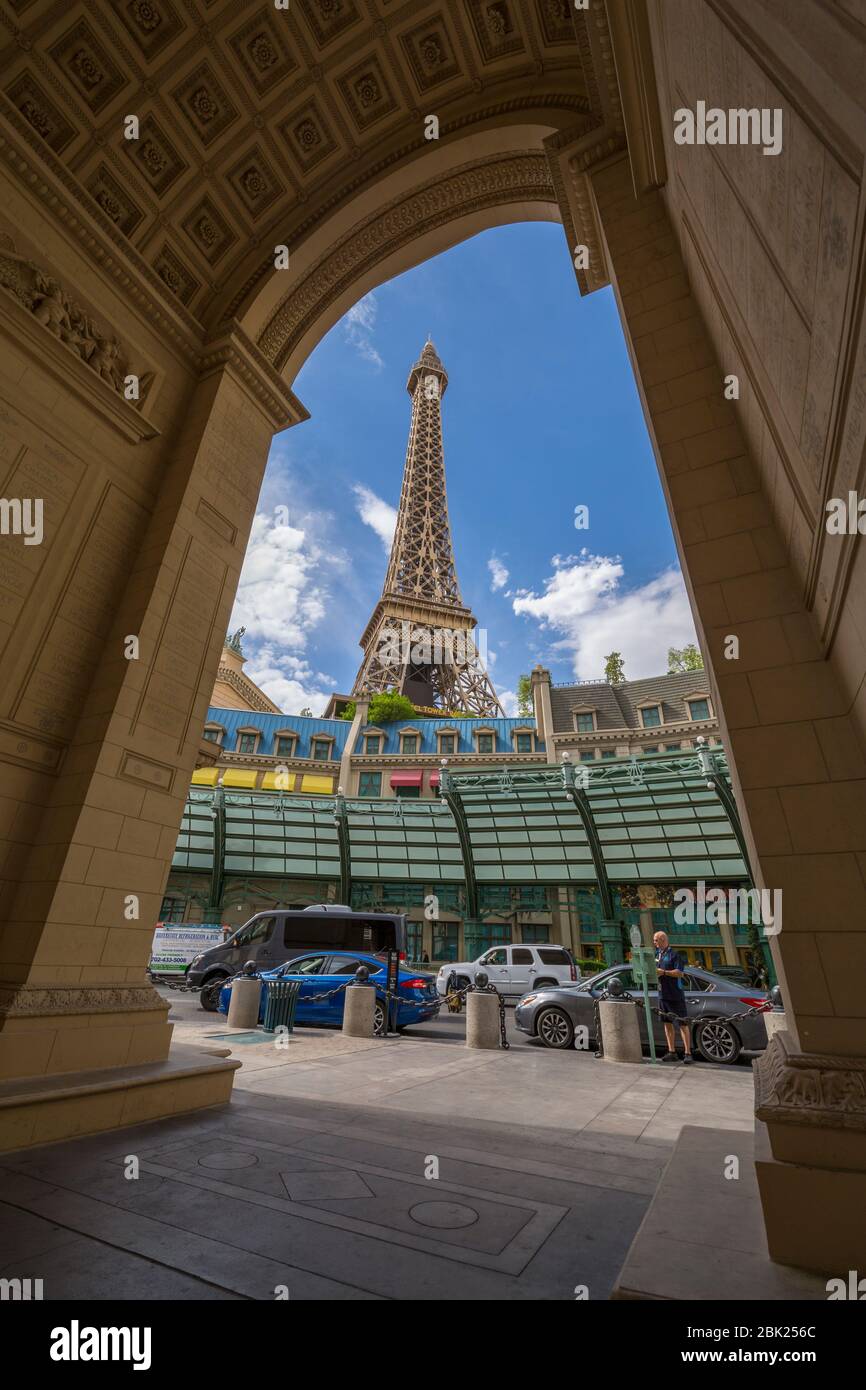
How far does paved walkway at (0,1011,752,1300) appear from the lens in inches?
105

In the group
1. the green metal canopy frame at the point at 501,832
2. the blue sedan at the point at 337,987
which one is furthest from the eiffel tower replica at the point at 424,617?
the blue sedan at the point at 337,987

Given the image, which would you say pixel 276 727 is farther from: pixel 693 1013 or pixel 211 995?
pixel 693 1013

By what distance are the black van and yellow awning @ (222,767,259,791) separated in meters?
22.0

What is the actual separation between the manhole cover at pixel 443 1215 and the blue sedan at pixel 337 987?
31.4ft

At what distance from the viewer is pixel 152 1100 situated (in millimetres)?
5297

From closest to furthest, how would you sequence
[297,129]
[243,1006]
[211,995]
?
[297,129] < [243,1006] < [211,995]

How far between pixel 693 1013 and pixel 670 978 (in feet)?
3.06

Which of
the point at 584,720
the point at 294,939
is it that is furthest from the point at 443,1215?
the point at 584,720

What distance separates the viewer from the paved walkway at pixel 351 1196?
8.77 ft

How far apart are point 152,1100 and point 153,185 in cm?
1145

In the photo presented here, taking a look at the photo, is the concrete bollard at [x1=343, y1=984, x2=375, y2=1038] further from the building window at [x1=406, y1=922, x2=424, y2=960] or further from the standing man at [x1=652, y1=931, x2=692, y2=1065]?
the building window at [x1=406, y1=922, x2=424, y2=960]

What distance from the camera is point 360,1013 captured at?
11.8 m

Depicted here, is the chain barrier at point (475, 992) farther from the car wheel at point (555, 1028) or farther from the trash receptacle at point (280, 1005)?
the trash receptacle at point (280, 1005)
